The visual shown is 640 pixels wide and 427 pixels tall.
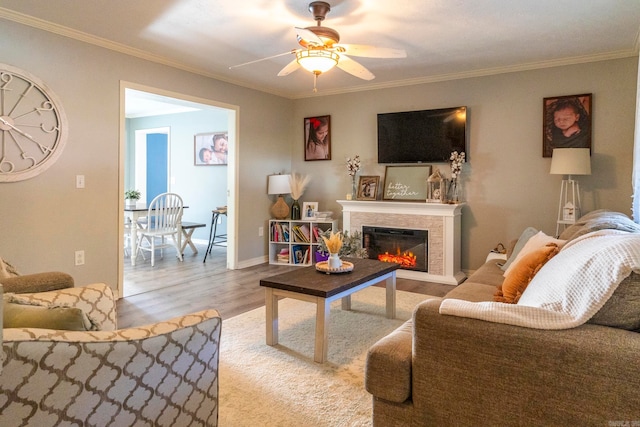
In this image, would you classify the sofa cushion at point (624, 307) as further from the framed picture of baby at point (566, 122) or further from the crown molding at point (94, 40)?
the crown molding at point (94, 40)

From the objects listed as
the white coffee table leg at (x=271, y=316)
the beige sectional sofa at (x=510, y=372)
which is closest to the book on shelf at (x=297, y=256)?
the white coffee table leg at (x=271, y=316)

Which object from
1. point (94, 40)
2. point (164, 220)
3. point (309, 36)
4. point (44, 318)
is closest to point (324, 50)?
point (309, 36)

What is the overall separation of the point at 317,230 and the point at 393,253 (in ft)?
3.59

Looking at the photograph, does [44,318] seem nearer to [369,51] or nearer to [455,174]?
[369,51]

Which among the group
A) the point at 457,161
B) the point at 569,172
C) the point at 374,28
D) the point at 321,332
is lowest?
the point at 321,332

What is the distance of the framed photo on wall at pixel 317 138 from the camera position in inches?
222

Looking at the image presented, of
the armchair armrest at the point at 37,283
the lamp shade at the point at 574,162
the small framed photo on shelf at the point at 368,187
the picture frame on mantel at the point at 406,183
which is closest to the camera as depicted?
the armchair armrest at the point at 37,283

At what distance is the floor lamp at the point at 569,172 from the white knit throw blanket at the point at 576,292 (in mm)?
2606

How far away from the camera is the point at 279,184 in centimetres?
551

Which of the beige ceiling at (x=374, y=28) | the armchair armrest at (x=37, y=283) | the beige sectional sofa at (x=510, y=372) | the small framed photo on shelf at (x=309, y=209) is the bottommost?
the beige sectional sofa at (x=510, y=372)

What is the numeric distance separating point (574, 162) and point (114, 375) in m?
4.02

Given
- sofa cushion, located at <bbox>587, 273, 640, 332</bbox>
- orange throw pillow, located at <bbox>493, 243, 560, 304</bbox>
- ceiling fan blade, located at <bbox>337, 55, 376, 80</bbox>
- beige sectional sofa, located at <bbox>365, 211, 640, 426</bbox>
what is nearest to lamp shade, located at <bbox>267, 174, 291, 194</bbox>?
ceiling fan blade, located at <bbox>337, 55, 376, 80</bbox>

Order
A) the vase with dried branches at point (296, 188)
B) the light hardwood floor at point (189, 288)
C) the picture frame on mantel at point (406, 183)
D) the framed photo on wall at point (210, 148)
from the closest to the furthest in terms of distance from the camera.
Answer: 1. the light hardwood floor at point (189, 288)
2. the picture frame on mantel at point (406, 183)
3. the vase with dried branches at point (296, 188)
4. the framed photo on wall at point (210, 148)

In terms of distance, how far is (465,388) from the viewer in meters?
1.40
